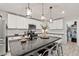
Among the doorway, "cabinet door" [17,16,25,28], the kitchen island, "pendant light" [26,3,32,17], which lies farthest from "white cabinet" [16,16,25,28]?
the doorway

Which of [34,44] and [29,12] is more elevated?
[29,12]

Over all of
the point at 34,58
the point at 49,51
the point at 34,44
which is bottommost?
the point at 34,58

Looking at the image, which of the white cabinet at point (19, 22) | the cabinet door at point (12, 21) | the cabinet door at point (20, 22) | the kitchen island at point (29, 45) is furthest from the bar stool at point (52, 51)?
the cabinet door at point (12, 21)

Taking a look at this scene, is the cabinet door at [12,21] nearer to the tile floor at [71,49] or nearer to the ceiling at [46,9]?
the ceiling at [46,9]

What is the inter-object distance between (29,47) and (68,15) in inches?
34.2

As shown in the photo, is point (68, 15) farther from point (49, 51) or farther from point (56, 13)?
point (49, 51)

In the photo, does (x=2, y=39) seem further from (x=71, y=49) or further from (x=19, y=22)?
(x=71, y=49)

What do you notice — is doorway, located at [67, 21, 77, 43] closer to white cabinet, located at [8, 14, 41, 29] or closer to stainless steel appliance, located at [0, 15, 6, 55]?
white cabinet, located at [8, 14, 41, 29]

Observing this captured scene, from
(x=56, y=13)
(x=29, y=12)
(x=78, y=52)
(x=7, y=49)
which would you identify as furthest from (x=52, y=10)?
(x=7, y=49)

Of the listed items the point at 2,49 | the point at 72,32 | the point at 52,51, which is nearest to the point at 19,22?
the point at 2,49

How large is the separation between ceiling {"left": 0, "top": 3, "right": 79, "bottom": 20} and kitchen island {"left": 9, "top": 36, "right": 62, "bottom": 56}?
16.7 inches

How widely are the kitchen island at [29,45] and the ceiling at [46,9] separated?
424 millimetres

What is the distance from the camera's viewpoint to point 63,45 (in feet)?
5.80

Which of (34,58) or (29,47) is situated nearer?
(29,47)
